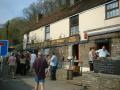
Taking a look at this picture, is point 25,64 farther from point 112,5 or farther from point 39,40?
point 39,40

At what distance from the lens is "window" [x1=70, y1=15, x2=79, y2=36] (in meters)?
28.6

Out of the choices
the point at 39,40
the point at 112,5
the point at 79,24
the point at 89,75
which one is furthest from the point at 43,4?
the point at 89,75

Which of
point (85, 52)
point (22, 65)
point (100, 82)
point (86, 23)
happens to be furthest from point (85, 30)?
point (100, 82)

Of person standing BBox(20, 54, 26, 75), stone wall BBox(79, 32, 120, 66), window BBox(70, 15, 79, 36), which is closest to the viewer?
stone wall BBox(79, 32, 120, 66)

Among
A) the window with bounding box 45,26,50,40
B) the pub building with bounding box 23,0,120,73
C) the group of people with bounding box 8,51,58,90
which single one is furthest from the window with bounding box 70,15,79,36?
the window with bounding box 45,26,50,40

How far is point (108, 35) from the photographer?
23109 millimetres

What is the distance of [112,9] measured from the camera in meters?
23.4

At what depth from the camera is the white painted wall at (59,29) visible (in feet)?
102

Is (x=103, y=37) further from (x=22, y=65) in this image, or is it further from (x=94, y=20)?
(x=22, y=65)

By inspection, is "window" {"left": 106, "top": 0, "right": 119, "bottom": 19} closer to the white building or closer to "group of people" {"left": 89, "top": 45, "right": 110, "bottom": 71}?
the white building

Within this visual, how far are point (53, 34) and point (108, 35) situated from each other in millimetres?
12502

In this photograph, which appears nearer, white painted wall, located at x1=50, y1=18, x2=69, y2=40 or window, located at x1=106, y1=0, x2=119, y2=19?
window, located at x1=106, y1=0, x2=119, y2=19

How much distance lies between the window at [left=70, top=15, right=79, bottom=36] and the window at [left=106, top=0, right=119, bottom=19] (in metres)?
5.04

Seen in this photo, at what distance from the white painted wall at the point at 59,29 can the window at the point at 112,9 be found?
24.0 feet
